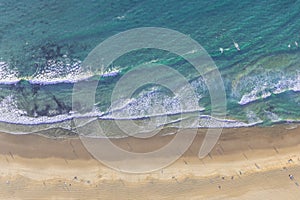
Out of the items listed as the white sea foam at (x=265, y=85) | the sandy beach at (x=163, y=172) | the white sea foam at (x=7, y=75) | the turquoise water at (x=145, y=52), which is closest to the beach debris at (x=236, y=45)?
the turquoise water at (x=145, y=52)

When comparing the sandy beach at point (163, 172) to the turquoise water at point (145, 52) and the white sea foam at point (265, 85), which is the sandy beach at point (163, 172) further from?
the white sea foam at point (265, 85)

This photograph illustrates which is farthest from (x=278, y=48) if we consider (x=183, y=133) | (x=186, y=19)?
(x=183, y=133)

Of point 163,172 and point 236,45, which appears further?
point 236,45

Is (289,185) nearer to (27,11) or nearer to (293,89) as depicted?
(293,89)

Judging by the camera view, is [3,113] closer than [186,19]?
Yes

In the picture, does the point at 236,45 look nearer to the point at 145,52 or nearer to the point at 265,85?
the point at 265,85

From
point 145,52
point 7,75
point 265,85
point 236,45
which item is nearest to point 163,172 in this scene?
point 145,52

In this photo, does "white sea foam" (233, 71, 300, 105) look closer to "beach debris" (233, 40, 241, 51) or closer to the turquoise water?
the turquoise water

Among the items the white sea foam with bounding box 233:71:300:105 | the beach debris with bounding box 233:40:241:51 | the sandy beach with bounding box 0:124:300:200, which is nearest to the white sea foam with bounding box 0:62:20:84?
the sandy beach with bounding box 0:124:300:200
